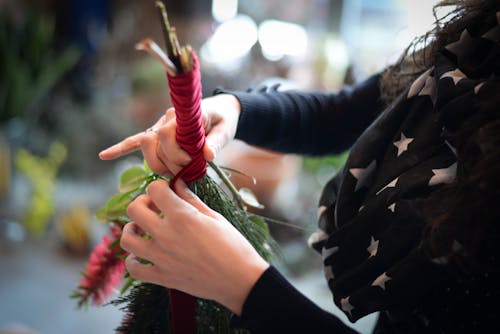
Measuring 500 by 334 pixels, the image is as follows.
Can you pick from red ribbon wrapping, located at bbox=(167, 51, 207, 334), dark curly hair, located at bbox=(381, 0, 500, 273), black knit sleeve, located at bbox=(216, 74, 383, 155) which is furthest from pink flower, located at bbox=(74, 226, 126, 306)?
dark curly hair, located at bbox=(381, 0, 500, 273)

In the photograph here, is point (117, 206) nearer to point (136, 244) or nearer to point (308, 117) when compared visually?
point (136, 244)

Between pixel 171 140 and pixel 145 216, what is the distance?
76 mm

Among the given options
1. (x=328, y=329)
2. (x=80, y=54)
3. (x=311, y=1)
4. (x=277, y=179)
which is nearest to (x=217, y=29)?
(x=311, y=1)

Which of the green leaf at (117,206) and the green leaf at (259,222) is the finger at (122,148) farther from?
the green leaf at (259,222)

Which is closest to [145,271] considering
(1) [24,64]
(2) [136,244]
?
(2) [136,244]

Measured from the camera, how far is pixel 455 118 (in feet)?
1.51

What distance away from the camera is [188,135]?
0.43 metres

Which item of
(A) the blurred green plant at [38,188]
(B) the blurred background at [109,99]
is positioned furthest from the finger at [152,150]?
(A) the blurred green plant at [38,188]

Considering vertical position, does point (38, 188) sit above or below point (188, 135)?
below

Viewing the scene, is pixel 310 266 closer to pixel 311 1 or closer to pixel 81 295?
pixel 81 295

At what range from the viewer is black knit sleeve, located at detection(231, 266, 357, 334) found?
418 millimetres

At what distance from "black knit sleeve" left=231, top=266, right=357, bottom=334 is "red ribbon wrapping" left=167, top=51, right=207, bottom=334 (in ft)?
0.26

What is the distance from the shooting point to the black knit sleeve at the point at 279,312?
42 cm

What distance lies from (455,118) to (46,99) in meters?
1.99
